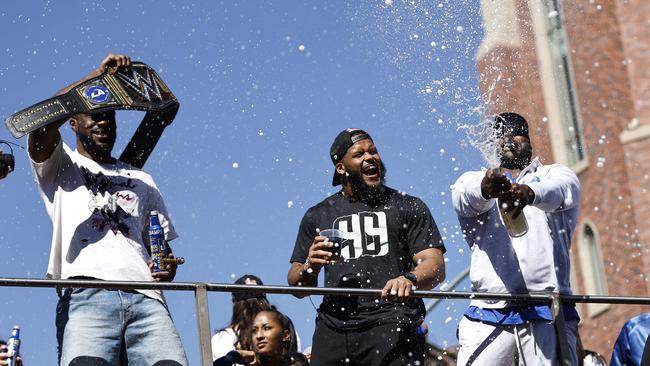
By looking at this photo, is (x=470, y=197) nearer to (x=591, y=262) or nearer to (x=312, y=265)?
(x=312, y=265)

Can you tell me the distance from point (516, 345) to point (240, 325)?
2.40 metres

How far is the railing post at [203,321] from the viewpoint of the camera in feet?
24.1

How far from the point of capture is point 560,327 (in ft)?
25.5

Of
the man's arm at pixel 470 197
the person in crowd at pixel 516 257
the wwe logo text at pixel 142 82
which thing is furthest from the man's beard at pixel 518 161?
the wwe logo text at pixel 142 82

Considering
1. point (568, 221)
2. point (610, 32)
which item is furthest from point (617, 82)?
point (568, 221)

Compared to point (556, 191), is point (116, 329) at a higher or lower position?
lower

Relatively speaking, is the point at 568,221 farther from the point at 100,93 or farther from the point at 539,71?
the point at 539,71

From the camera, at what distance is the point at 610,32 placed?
110 feet

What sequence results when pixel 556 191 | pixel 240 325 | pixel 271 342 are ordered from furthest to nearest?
1. pixel 240 325
2. pixel 271 342
3. pixel 556 191

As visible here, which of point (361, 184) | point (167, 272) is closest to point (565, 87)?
point (361, 184)

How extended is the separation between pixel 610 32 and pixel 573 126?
3.06 meters

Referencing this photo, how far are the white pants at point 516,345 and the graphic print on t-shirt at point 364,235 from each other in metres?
0.76

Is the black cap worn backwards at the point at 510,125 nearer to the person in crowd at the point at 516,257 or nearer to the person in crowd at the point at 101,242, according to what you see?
the person in crowd at the point at 516,257

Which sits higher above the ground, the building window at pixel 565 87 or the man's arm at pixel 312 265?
the building window at pixel 565 87
